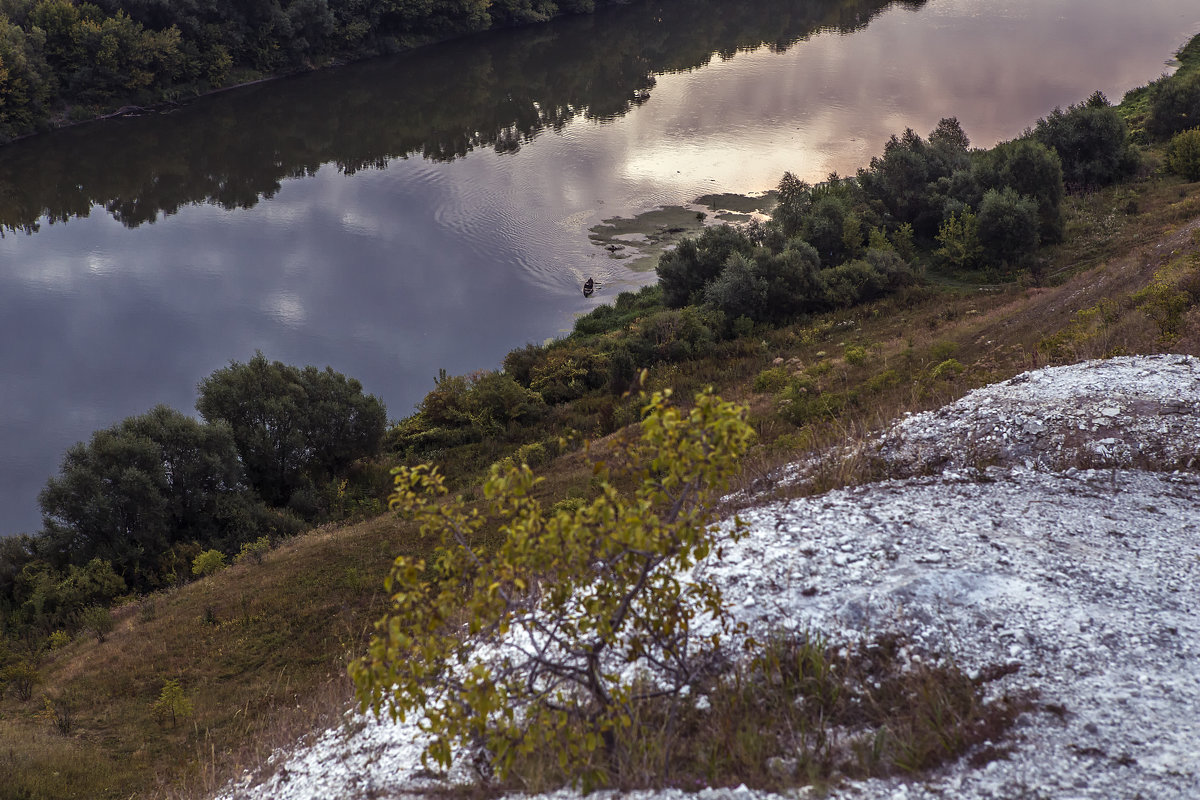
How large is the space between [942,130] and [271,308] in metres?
37.9

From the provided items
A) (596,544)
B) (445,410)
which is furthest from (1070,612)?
(445,410)

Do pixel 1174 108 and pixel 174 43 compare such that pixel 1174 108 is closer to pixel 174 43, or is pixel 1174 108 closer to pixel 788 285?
pixel 788 285

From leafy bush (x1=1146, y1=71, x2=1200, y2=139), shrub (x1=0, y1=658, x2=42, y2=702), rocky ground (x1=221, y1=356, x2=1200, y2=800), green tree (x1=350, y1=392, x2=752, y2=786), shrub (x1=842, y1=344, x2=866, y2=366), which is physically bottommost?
shrub (x1=0, y1=658, x2=42, y2=702)

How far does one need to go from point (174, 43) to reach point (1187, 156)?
65.4 metres

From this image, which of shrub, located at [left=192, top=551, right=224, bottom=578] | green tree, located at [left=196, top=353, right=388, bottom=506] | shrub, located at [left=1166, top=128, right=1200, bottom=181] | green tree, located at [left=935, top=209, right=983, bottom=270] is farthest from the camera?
shrub, located at [left=1166, top=128, right=1200, bottom=181]

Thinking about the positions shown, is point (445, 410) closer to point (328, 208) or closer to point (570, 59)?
point (328, 208)

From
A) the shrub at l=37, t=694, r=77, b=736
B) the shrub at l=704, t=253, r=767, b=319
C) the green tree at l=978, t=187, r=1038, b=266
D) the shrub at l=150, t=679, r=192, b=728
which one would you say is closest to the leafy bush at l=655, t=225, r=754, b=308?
the shrub at l=704, t=253, r=767, b=319

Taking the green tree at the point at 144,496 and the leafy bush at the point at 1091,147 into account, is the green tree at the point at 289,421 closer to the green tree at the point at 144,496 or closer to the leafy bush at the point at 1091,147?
the green tree at the point at 144,496

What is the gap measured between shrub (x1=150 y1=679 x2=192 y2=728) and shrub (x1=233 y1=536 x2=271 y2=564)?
6548 mm

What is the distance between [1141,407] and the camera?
10.9m

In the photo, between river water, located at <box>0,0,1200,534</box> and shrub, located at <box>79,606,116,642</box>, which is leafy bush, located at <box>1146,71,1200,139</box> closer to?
river water, located at <box>0,0,1200,534</box>

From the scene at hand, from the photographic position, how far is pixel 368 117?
59.7 metres

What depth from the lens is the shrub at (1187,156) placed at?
121ft

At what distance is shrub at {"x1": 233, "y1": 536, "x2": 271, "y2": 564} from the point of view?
1889 cm
